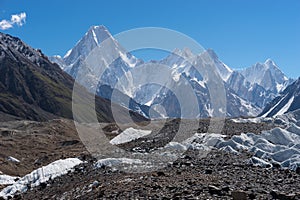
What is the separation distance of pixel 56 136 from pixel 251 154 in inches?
4248

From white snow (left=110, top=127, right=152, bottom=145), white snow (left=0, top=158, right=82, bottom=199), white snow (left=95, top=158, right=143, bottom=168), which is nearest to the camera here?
white snow (left=95, top=158, right=143, bottom=168)

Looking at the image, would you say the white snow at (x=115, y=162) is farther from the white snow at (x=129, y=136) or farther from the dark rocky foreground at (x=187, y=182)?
the white snow at (x=129, y=136)

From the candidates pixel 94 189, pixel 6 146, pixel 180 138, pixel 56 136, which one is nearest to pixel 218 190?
pixel 94 189

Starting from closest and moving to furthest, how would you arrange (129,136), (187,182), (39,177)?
(187,182), (39,177), (129,136)

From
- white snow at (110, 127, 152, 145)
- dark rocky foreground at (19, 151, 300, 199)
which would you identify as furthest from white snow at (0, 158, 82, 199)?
white snow at (110, 127, 152, 145)

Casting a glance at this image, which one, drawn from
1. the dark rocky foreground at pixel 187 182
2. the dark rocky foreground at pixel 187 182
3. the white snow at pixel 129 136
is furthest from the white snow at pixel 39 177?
the white snow at pixel 129 136

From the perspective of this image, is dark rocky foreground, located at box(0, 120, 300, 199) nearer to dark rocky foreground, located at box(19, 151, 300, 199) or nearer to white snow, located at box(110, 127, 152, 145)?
dark rocky foreground, located at box(19, 151, 300, 199)

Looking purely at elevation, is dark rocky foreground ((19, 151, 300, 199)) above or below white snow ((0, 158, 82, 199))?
below

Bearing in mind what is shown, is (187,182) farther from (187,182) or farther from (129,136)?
(129,136)

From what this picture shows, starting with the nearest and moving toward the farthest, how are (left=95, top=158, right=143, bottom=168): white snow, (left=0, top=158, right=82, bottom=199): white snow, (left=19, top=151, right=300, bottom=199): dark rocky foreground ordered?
1. (left=19, top=151, right=300, bottom=199): dark rocky foreground
2. (left=95, top=158, right=143, bottom=168): white snow
3. (left=0, top=158, right=82, bottom=199): white snow

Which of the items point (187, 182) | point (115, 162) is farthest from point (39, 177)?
point (187, 182)

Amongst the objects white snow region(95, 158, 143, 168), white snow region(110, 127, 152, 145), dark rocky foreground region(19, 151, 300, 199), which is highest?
white snow region(110, 127, 152, 145)

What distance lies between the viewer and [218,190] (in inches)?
770

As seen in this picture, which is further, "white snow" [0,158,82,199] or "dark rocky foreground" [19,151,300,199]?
A: "white snow" [0,158,82,199]
